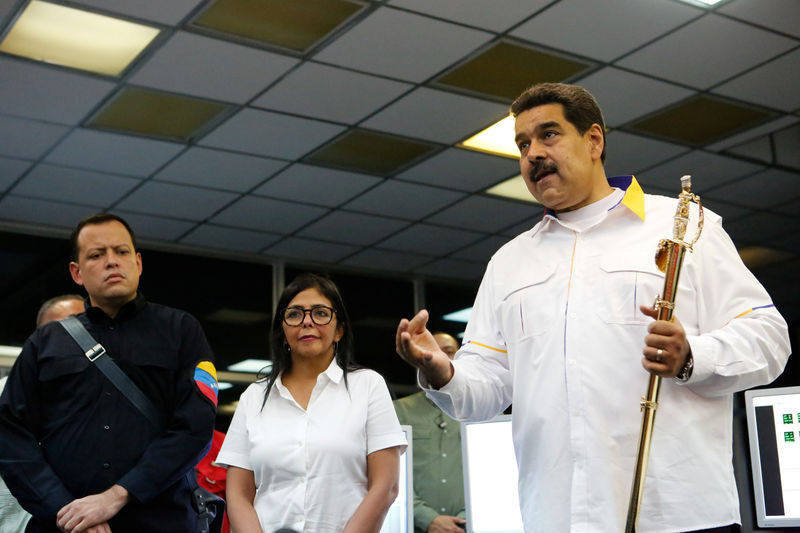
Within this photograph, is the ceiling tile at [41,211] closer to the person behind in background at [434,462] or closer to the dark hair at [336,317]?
the person behind in background at [434,462]

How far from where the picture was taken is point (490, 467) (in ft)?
11.8

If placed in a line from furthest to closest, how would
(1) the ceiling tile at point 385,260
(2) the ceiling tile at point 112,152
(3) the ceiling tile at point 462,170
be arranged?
1. (1) the ceiling tile at point 385,260
2. (3) the ceiling tile at point 462,170
3. (2) the ceiling tile at point 112,152

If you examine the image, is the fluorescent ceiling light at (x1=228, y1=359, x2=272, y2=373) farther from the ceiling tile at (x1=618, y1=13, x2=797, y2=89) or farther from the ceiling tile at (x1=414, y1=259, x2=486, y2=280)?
the ceiling tile at (x1=618, y1=13, x2=797, y2=89)

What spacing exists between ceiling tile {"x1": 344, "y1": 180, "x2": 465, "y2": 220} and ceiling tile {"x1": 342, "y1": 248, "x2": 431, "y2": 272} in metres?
1.06

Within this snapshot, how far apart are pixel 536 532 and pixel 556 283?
49 cm

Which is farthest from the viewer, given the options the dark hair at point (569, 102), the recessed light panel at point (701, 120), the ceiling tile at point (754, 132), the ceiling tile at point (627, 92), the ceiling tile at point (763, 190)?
the ceiling tile at point (763, 190)

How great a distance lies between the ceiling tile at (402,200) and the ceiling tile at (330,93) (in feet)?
4.06

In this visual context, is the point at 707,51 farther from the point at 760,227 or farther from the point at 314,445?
the point at 314,445

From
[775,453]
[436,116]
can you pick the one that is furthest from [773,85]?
[775,453]

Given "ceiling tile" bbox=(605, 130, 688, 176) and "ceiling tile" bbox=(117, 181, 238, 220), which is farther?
"ceiling tile" bbox=(117, 181, 238, 220)

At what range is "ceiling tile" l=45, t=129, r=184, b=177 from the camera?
6.19 meters

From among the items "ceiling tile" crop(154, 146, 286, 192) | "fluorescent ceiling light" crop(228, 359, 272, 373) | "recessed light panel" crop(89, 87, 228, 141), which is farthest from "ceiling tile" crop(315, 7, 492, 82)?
"fluorescent ceiling light" crop(228, 359, 272, 373)

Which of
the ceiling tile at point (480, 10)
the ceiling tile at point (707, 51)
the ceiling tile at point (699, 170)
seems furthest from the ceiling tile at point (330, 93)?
the ceiling tile at point (699, 170)

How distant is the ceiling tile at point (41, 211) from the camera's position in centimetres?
727
